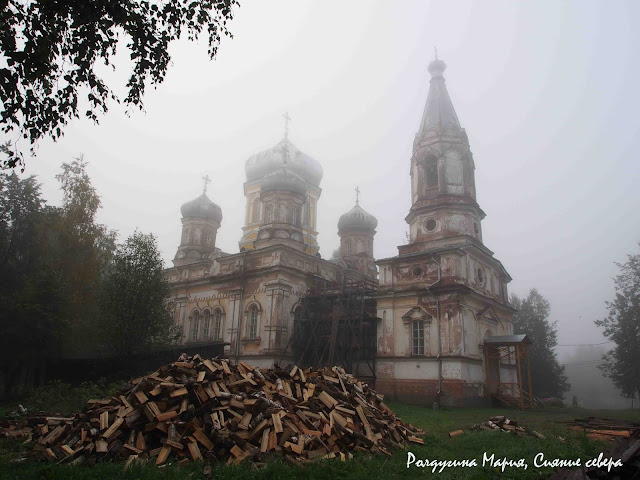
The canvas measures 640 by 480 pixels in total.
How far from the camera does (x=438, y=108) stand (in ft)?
88.5

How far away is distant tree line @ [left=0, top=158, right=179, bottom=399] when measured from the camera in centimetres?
1930

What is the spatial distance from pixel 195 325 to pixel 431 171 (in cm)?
1682

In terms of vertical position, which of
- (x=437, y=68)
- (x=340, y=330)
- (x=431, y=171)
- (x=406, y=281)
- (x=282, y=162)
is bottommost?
(x=340, y=330)

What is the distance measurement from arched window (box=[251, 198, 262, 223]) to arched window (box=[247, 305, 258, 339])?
8.11 m

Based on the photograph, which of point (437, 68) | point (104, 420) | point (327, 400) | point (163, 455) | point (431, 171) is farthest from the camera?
point (437, 68)

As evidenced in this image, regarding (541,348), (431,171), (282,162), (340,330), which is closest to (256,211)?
(282,162)

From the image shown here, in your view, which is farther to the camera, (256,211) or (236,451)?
(256,211)

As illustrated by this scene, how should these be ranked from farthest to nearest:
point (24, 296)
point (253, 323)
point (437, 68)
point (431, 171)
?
point (437, 68) → point (253, 323) → point (431, 171) → point (24, 296)

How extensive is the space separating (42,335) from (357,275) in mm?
18008

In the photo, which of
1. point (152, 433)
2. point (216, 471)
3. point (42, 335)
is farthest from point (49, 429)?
point (42, 335)

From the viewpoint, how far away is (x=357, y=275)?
3114 centimetres

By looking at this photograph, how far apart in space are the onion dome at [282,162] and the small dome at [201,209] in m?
3.42

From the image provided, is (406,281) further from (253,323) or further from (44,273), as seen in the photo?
(44,273)

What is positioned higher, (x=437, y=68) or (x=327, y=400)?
(x=437, y=68)
